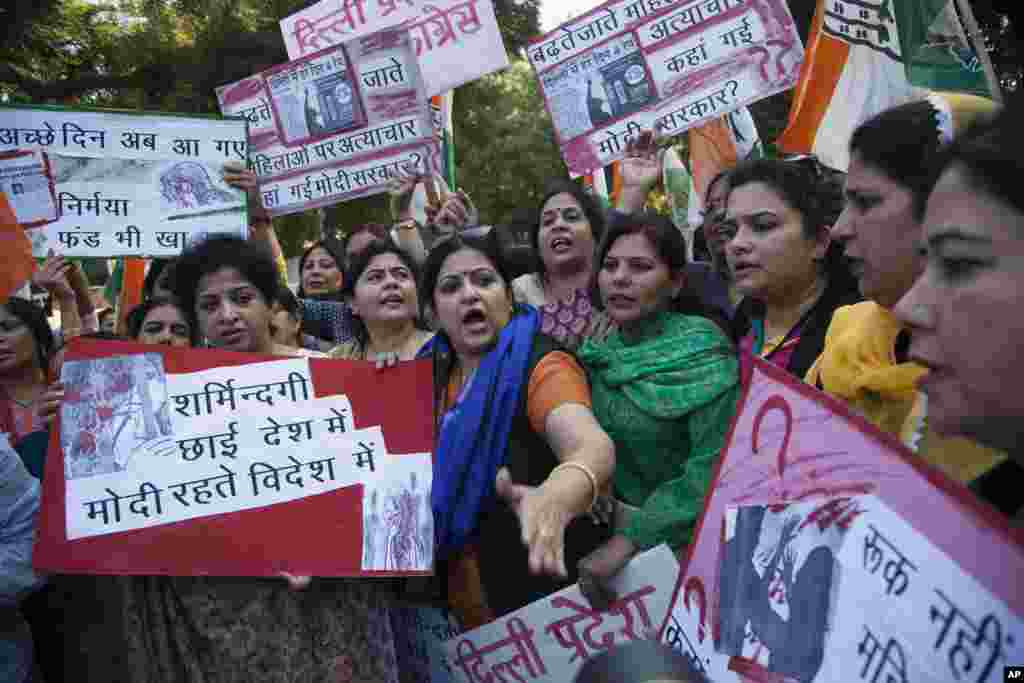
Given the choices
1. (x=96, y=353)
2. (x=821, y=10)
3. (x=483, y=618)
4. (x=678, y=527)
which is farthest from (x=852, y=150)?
(x=821, y=10)

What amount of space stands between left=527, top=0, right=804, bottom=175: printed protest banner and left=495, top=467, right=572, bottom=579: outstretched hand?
2.77 meters

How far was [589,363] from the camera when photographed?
105 inches

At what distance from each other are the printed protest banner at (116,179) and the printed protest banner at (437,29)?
4.20ft

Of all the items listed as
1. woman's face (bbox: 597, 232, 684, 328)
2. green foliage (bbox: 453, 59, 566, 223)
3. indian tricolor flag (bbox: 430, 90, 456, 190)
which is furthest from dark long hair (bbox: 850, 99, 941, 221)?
green foliage (bbox: 453, 59, 566, 223)

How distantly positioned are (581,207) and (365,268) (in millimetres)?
880

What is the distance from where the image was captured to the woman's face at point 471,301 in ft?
8.82

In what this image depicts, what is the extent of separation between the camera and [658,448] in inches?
94.0

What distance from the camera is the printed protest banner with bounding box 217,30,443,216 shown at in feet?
14.9

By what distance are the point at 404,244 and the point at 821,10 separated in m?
2.17

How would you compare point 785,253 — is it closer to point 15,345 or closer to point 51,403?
point 51,403

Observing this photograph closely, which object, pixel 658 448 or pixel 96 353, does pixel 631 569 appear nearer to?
pixel 658 448

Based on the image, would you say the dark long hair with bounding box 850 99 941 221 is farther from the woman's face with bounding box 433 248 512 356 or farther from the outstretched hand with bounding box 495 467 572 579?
the woman's face with bounding box 433 248 512 356

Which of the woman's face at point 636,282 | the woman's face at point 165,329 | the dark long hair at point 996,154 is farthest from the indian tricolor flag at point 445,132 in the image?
the dark long hair at point 996,154

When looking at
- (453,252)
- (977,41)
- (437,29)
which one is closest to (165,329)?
(453,252)
